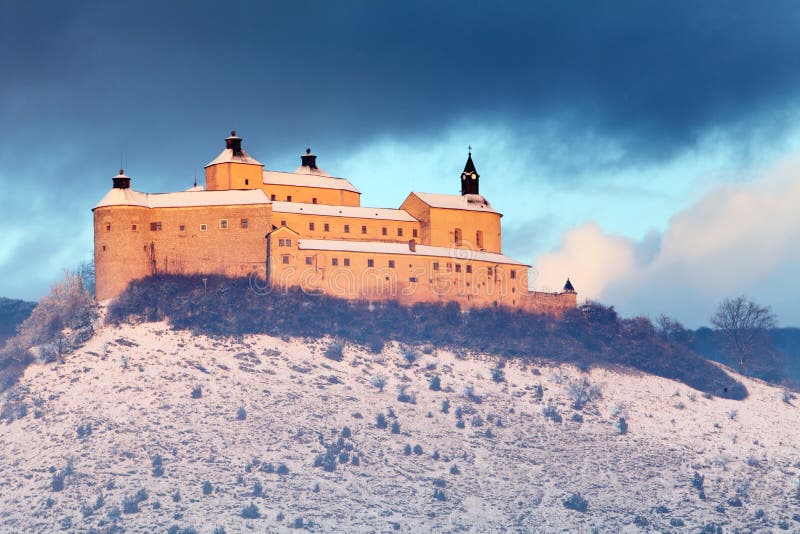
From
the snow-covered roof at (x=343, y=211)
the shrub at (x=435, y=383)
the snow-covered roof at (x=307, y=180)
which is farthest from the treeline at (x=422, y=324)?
the snow-covered roof at (x=307, y=180)

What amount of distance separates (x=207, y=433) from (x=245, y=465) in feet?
14.4

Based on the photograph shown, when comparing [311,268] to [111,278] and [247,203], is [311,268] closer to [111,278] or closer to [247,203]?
[247,203]

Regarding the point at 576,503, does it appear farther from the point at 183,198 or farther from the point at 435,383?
the point at 183,198

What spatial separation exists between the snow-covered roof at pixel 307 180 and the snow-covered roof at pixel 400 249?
7037mm

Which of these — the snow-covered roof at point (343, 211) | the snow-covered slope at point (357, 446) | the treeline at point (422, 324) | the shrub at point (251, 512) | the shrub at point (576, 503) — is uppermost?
the snow-covered roof at point (343, 211)

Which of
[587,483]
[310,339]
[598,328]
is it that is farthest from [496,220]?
[587,483]

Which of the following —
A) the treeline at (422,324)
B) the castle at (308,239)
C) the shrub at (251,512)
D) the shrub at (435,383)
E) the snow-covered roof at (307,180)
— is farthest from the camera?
the snow-covered roof at (307,180)

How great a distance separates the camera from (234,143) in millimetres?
124188

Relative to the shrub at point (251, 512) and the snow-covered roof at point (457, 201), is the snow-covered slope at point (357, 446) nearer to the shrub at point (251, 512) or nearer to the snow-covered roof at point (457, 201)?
the shrub at point (251, 512)

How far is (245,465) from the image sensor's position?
10162cm

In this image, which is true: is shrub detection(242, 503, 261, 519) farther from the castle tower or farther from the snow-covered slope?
the castle tower

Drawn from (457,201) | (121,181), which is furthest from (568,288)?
(121,181)

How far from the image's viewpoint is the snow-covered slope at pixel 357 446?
323ft

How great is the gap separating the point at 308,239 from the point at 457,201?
1586 cm
